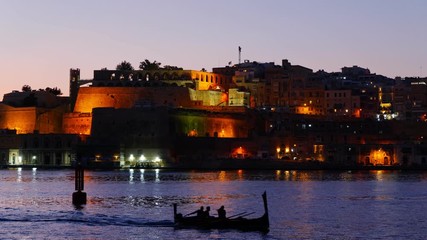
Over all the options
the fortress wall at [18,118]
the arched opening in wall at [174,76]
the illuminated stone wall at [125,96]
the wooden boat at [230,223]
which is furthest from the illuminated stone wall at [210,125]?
the wooden boat at [230,223]

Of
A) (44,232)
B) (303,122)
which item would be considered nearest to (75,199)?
(44,232)

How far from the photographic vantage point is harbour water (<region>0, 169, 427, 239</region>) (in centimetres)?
3331

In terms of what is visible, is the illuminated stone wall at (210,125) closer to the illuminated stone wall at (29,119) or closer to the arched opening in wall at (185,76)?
the arched opening in wall at (185,76)

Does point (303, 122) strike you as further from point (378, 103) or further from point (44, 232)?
point (44, 232)

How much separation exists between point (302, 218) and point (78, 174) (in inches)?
404

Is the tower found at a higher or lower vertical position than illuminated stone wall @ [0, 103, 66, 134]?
higher

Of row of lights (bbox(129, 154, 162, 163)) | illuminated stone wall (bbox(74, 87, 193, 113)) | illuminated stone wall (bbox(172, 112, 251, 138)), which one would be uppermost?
illuminated stone wall (bbox(74, 87, 193, 113))

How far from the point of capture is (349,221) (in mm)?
37969

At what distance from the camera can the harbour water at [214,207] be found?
33.3m

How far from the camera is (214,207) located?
43.8 m

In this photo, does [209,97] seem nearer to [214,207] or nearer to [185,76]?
[185,76]

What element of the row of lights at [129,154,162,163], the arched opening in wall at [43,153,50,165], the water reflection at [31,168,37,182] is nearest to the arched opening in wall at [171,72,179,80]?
the arched opening in wall at [43,153,50,165]

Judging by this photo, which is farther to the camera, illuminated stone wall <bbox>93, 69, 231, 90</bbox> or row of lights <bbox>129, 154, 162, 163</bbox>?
illuminated stone wall <bbox>93, 69, 231, 90</bbox>

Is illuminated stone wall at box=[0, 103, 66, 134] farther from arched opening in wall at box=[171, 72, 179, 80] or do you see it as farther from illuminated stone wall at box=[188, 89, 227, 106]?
illuminated stone wall at box=[188, 89, 227, 106]
